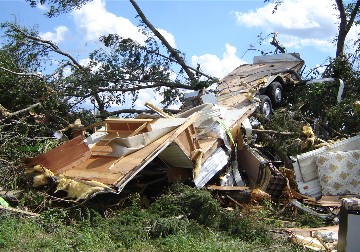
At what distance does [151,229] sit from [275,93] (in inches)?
259

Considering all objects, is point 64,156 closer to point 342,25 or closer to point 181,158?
point 181,158

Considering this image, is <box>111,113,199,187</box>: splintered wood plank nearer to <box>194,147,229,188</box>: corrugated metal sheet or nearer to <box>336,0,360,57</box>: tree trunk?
<box>194,147,229,188</box>: corrugated metal sheet

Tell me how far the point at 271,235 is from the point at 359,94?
6.44 m

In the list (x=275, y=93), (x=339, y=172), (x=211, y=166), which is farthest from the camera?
(x=275, y=93)

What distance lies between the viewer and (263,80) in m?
11.8

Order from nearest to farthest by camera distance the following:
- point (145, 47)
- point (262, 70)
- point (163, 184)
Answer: point (163, 184) → point (262, 70) → point (145, 47)

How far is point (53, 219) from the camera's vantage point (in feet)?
22.4

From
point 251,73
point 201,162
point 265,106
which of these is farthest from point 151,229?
point 251,73

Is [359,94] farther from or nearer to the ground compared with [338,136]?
farther from the ground

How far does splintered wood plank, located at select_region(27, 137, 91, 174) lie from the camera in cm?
793

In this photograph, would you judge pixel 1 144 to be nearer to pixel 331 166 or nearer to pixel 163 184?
pixel 163 184

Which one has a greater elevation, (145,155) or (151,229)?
(145,155)

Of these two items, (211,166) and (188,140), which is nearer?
(188,140)

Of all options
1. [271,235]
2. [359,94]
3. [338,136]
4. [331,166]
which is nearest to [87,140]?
[271,235]
